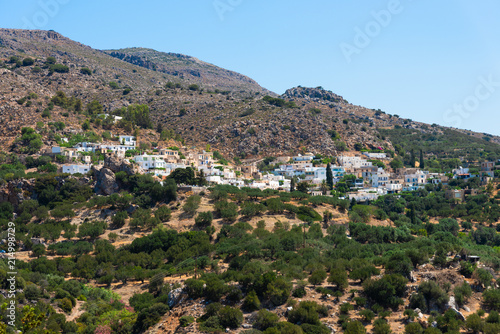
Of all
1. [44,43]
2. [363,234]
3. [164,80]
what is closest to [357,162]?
[363,234]

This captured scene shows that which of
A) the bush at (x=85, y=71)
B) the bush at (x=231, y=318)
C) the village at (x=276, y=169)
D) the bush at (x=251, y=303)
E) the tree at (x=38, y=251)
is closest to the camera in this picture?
the bush at (x=231, y=318)

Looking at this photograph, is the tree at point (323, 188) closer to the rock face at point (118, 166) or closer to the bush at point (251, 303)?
the rock face at point (118, 166)

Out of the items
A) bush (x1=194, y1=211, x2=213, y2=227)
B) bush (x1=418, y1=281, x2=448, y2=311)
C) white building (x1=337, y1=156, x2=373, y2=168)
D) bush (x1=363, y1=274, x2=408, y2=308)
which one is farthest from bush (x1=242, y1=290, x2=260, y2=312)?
white building (x1=337, y1=156, x2=373, y2=168)

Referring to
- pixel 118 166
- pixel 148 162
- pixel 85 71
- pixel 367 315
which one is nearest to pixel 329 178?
pixel 148 162

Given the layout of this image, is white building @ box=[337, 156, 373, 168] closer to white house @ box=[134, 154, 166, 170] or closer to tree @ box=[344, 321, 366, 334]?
white house @ box=[134, 154, 166, 170]

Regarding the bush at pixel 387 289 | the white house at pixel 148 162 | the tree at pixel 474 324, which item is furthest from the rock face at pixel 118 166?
the tree at pixel 474 324
